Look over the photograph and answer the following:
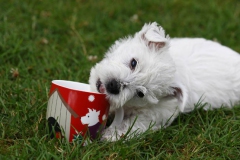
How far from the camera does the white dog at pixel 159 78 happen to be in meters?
3.46

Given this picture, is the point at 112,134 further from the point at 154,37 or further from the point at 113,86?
the point at 154,37

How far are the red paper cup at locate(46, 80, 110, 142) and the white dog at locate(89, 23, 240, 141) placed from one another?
168 mm

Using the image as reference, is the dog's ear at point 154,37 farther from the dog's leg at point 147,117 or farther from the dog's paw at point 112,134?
the dog's paw at point 112,134

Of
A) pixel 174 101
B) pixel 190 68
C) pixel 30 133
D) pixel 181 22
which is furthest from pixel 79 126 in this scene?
pixel 181 22

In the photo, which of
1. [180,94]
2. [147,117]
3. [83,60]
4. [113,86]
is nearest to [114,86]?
[113,86]

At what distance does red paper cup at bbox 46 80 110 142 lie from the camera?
10.7ft

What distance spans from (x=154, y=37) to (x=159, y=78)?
43cm

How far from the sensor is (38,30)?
5832mm

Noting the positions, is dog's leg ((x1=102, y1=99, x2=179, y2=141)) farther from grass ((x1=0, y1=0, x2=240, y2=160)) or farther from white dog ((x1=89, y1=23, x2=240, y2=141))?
grass ((x1=0, y1=0, x2=240, y2=160))

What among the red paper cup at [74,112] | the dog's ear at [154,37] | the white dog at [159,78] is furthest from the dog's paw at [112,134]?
the dog's ear at [154,37]

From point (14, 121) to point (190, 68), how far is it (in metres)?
1.98

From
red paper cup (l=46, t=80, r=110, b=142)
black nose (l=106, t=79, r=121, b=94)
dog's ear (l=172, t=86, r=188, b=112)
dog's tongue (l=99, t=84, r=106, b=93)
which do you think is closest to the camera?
red paper cup (l=46, t=80, r=110, b=142)

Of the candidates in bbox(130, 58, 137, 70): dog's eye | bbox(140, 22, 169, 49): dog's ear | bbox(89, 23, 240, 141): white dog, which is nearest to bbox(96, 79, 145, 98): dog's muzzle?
bbox(89, 23, 240, 141): white dog

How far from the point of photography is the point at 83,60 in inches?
204
